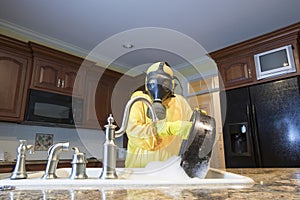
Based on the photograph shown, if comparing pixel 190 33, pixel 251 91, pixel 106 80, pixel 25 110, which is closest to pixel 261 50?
pixel 251 91

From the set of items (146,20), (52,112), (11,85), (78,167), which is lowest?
(78,167)

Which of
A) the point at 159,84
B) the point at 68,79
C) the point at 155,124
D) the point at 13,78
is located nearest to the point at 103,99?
the point at 68,79

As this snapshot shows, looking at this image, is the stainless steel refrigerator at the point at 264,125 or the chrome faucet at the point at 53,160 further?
the stainless steel refrigerator at the point at 264,125

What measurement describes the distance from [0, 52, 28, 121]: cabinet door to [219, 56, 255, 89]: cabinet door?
228 cm

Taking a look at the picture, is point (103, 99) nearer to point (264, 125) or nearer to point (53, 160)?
point (264, 125)

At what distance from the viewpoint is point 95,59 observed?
9.83 feet

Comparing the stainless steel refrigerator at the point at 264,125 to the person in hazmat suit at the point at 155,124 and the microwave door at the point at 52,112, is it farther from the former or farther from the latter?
the microwave door at the point at 52,112

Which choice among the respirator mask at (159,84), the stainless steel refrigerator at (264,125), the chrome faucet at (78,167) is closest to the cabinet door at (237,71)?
the stainless steel refrigerator at (264,125)

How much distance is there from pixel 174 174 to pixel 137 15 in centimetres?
185

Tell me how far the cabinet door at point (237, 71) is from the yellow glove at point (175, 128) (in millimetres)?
1931

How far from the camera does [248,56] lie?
241 centimetres

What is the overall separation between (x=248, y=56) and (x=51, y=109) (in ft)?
7.56

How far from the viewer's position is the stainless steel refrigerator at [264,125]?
1981mm

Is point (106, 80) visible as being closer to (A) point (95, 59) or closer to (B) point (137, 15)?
(A) point (95, 59)
